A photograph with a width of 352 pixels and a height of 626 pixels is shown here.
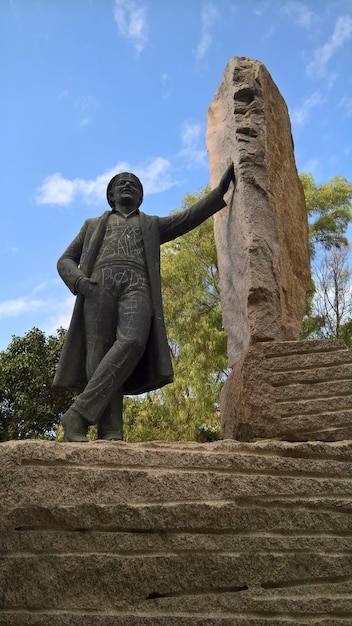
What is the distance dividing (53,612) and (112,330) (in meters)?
1.69

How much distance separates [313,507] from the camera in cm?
281

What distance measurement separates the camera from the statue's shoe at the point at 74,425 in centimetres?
320

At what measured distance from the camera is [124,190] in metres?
4.14

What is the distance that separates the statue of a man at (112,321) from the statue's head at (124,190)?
14mm

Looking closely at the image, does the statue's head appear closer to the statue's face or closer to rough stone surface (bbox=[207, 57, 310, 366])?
the statue's face

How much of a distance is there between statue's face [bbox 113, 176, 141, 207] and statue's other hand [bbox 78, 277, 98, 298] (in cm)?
75

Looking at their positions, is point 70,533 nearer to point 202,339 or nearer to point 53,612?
point 53,612

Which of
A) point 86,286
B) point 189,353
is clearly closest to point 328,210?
point 189,353

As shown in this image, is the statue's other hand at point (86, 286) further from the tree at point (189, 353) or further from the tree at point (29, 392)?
the tree at point (29, 392)

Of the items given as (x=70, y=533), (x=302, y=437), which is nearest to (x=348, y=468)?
(x=302, y=437)

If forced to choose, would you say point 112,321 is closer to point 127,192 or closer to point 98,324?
point 98,324

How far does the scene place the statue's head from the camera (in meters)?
4.13

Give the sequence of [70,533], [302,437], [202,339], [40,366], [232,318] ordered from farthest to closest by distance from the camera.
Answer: [40,366]
[202,339]
[232,318]
[302,437]
[70,533]

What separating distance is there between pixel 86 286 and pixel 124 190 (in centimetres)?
88
